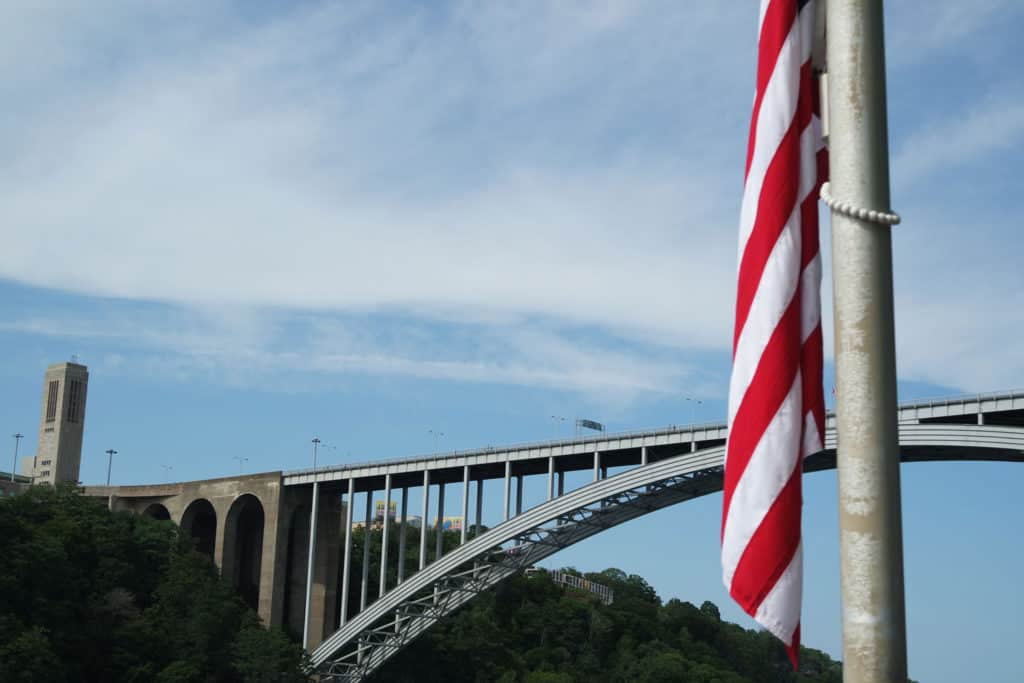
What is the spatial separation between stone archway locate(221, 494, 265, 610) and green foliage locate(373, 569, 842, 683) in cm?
814

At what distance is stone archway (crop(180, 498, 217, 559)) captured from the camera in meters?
58.1

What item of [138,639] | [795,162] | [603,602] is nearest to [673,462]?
[138,639]

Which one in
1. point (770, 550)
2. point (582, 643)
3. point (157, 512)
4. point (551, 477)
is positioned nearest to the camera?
point (770, 550)

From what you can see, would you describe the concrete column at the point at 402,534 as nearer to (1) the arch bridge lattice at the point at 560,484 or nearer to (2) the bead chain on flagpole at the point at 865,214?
(1) the arch bridge lattice at the point at 560,484

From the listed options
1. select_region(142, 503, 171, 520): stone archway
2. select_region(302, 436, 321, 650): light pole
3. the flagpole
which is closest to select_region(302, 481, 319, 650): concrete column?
select_region(302, 436, 321, 650): light pole

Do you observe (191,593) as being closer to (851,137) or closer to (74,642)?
(74,642)

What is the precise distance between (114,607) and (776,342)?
46.3m

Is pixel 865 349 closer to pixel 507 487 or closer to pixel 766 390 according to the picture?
pixel 766 390

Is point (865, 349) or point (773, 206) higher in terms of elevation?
point (773, 206)

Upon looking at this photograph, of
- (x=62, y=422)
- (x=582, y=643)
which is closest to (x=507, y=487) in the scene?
(x=582, y=643)

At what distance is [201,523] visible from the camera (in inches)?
2411

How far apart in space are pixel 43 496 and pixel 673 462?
1116 inches

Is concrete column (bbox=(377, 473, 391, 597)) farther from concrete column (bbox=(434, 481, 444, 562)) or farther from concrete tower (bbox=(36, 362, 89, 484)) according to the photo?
concrete tower (bbox=(36, 362, 89, 484))

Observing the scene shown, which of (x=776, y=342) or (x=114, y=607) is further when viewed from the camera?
(x=114, y=607)
